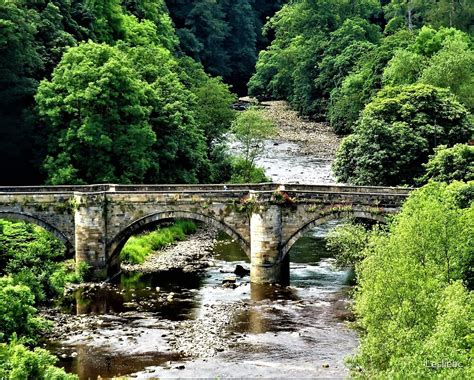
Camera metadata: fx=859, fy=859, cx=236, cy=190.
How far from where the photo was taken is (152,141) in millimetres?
69438

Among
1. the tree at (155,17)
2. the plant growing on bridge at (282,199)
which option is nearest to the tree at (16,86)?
the plant growing on bridge at (282,199)

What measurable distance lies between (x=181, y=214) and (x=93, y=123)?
1348 centimetres

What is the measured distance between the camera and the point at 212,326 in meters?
47.9

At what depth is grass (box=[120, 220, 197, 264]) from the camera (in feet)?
209

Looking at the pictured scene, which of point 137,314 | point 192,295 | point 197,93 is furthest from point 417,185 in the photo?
point 197,93

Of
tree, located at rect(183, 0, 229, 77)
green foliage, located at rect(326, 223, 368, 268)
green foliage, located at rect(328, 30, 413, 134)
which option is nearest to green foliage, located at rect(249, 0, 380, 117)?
green foliage, located at rect(328, 30, 413, 134)

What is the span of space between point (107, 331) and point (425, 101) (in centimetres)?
3362

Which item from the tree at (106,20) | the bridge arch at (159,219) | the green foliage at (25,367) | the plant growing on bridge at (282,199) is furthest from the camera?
the tree at (106,20)

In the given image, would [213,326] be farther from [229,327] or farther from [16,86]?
[16,86]

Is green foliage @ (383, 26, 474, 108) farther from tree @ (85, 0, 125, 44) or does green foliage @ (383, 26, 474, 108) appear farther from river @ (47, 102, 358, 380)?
tree @ (85, 0, 125, 44)

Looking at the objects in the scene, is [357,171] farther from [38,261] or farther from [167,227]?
[38,261]

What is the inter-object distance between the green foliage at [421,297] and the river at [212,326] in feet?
17.2

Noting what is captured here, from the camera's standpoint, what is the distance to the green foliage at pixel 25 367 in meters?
31.5

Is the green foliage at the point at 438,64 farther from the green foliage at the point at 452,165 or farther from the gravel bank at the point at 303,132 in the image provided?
the green foliage at the point at 452,165
